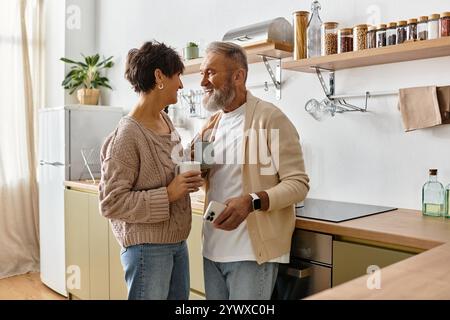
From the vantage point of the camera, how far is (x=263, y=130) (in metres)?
1.66

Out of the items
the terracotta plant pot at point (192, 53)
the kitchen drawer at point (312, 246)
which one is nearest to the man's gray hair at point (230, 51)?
the kitchen drawer at point (312, 246)

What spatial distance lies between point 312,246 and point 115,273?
1.55m

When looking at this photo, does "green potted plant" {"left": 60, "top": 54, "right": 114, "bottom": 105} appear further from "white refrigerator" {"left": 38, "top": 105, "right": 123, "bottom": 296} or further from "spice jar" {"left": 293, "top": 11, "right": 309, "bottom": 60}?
"spice jar" {"left": 293, "top": 11, "right": 309, "bottom": 60}

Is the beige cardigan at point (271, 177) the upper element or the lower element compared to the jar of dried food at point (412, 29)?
lower

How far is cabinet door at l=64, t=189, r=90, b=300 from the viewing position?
10.8ft

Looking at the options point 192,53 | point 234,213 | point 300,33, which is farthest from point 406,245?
point 192,53

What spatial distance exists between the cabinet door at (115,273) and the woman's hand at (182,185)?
149 cm

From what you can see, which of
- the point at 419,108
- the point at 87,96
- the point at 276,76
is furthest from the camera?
the point at 87,96

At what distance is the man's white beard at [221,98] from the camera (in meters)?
1.71

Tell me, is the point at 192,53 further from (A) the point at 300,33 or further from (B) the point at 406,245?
(B) the point at 406,245

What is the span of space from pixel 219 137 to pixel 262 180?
0.25 meters

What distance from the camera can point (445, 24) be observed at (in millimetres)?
1864

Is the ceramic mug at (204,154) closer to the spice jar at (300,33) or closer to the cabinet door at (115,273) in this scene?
the spice jar at (300,33)

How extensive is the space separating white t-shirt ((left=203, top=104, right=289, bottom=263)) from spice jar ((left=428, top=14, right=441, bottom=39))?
843mm
